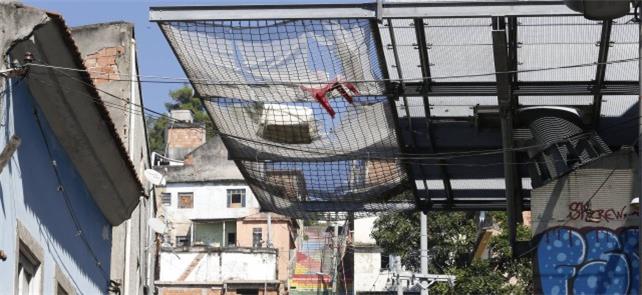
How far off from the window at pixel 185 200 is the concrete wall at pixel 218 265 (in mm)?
11006

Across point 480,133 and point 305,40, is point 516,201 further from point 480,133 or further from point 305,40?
point 305,40

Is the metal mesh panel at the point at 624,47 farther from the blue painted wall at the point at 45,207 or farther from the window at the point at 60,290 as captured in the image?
the window at the point at 60,290

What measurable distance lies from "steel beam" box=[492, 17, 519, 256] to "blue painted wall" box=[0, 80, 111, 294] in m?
4.26

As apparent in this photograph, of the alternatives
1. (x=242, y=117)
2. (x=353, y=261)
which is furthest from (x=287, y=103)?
(x=353, y=261)

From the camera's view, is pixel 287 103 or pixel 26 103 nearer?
pixel 26 103

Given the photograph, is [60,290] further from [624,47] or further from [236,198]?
[236,198]

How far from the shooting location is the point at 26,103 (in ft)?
37.8

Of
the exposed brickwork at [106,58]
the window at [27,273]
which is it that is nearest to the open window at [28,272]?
the window at [27,273]

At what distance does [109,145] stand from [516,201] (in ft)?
16.2

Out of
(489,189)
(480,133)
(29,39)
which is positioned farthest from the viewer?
(489,189)

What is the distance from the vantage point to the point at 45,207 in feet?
41.7

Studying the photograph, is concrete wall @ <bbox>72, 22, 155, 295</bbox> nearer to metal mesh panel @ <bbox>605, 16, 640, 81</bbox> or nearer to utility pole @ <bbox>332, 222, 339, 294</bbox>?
metal mesh panel @ <bbox>605, 16, 640, 81</bbox>

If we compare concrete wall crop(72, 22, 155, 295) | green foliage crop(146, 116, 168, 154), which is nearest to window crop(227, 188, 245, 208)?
green foliage crop(146, 116, 168, 154)

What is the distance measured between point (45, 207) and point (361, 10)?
136 inches
